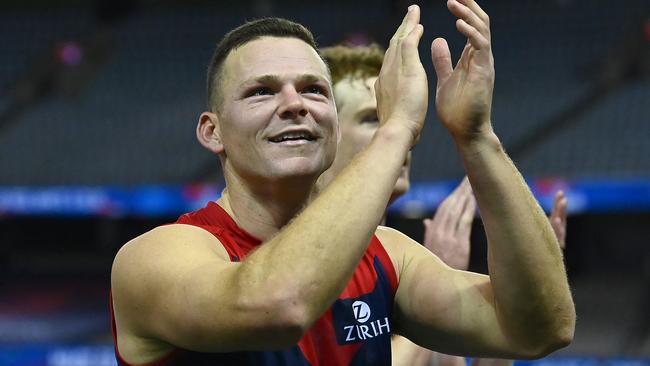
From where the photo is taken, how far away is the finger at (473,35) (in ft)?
9.09

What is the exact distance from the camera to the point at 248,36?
3.09 metres

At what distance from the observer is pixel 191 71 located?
55.4ft

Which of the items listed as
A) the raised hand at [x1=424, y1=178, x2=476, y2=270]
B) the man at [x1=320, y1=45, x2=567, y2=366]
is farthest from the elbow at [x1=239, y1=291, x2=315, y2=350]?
the raised hand at [x1=424, y1=178, x2=476, y2=270]

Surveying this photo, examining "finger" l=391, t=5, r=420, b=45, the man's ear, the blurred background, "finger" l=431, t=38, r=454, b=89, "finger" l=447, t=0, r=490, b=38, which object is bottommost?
the blurred background

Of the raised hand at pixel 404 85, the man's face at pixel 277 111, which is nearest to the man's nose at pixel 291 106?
the man's face at pixel 277 111

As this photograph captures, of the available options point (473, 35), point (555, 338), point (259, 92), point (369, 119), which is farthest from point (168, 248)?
point (369, 119)

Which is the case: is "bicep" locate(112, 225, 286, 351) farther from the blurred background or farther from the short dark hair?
the blurred background

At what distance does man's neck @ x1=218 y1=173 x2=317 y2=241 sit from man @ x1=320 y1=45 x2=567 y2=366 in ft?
3.46

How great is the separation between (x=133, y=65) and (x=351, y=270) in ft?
50.1

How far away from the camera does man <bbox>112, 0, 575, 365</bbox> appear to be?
8.24ft

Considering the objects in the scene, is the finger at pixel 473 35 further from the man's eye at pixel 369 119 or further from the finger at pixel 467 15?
the man's eye at pixel 369 119

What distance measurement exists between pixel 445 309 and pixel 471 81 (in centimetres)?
70

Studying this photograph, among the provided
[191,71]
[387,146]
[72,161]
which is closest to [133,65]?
[191,71]

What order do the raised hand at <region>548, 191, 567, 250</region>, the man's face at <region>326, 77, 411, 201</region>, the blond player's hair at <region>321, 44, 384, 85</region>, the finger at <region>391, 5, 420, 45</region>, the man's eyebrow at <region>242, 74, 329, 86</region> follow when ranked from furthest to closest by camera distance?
the blond player's hair at <region>321, 44, 384, 85</region>, the man's face at <region>326, 77, 411, 201</region>, the raised hand at <region>548, 191, 567, 250</region>, the man's eyebrow at <region>242, 74, 329, 86</region>, the finger at <region>391, 5, 420, 45</region>
